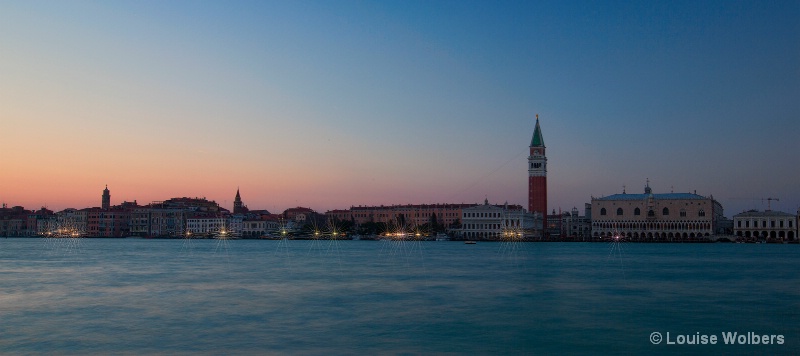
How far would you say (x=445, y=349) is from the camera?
11.6 metres

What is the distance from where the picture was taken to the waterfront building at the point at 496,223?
78.8m

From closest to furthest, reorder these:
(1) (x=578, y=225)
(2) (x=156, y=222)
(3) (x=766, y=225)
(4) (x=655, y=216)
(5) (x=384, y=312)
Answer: (5) (x=384, y=312) → (3) (x=766, y=225) → (4) (x=655, y=216) → (1) (x=578, y=225) → (2) (x=156, y=222)

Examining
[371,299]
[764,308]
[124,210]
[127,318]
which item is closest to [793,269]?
[764,308]

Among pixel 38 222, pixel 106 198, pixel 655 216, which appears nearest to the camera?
pixel 655 216

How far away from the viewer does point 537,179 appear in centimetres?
8044

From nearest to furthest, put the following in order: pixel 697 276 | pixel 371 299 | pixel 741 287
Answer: pixel 371 299 < pixel 741 287 < pixel 697 276

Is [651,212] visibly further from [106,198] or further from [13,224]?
[13,224]

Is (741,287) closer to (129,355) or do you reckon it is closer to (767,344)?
(767,344)

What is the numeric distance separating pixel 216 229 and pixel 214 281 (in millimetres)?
77060

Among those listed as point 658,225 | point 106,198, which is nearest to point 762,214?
point 658,225

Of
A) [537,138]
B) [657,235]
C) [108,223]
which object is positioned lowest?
[657,235]

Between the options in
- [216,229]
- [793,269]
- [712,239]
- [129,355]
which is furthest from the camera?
[216,229]

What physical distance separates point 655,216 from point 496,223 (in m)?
17.0

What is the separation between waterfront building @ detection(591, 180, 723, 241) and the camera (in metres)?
78.9
